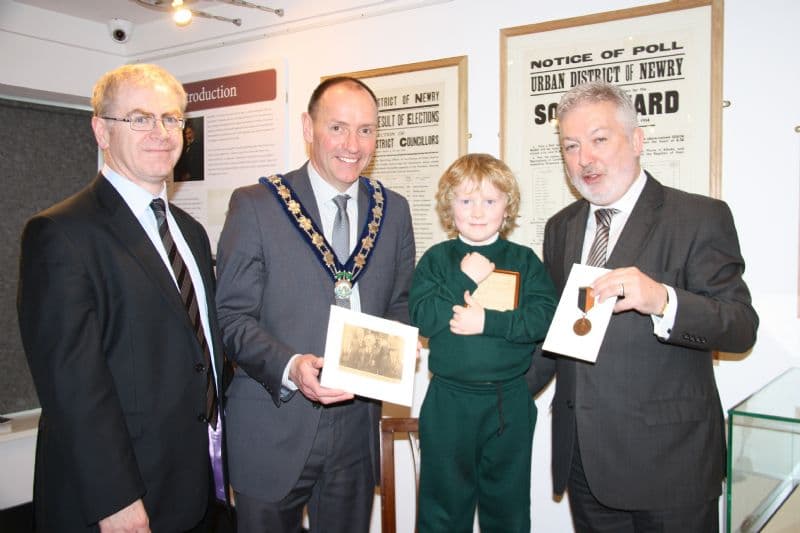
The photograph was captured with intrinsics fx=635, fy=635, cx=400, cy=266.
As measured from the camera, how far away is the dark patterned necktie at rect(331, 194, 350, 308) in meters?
2.47

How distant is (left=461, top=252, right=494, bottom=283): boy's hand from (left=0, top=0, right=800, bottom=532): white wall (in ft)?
4.24

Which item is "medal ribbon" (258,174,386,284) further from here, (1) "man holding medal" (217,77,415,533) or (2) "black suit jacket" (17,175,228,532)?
(2) "black suit jacket" (17,175,228,532)

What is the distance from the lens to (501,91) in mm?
3400

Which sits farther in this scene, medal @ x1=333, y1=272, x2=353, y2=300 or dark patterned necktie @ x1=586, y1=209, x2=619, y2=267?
medal @ x1=333, y1=272, x2=353, y2=300

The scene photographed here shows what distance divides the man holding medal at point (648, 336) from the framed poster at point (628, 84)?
0.78 metres

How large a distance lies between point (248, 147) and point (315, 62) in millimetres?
792

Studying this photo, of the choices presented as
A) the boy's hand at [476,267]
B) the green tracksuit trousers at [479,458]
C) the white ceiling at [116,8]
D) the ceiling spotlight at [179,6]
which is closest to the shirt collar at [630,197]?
the boy's hand at [476,267]

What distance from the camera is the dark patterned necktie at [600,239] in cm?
225

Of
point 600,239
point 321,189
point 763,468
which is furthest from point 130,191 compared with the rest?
point 763,468

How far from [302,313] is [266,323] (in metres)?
0.15

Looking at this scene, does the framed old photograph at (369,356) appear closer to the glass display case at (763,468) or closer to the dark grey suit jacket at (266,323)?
the dark grey suit jacket at (266,323)

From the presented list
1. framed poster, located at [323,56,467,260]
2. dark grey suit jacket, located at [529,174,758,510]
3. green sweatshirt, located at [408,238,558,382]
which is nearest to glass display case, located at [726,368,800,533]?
dark grey suit jacket, located at [529,174,758,510]

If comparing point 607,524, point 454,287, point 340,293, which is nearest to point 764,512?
point 607,524

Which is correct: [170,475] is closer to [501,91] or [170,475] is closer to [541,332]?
[541,332]
